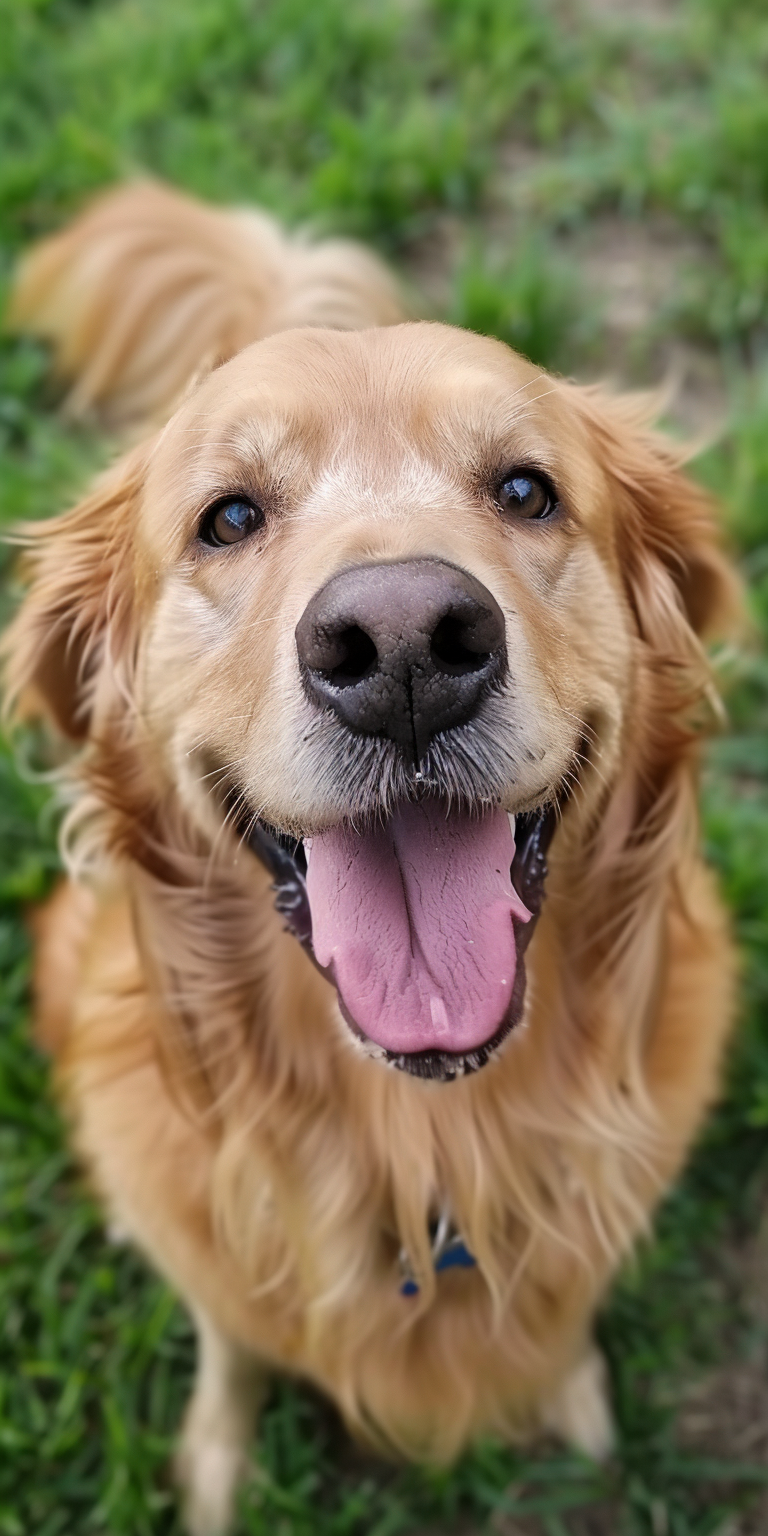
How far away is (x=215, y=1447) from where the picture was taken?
2.81m

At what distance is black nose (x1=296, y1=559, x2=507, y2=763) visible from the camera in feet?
5.13

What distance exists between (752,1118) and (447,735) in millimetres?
1803

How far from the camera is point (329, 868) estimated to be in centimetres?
195

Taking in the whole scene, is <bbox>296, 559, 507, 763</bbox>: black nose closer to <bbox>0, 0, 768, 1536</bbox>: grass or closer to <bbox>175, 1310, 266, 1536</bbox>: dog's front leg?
<bbox>0, 0, 768, 1536</bbox>: grass

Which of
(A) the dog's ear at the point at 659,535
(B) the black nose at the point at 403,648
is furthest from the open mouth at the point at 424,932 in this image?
(A) the dog's ear at the point at 659,535

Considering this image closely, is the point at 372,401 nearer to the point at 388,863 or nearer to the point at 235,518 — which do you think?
the point at 235,518

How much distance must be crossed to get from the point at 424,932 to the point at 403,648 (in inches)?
20.5

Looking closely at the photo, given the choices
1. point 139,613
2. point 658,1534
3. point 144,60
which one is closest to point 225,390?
point 139,613

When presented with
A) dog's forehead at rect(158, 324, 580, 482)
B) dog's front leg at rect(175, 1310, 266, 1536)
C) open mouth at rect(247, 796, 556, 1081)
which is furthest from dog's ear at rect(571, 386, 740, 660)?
dog's front leg at rect(175, 1310, 266, 1536)

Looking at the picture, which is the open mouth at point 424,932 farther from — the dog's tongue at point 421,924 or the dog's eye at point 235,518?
the dog's eye at point 235,518

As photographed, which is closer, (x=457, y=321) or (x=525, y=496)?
(x=525, y=496)

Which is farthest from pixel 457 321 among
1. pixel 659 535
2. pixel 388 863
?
pixel 388 863

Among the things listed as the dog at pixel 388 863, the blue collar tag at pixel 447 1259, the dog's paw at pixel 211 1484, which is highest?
the dog at pixel 388 863

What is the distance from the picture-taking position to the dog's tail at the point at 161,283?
357 centimetres
